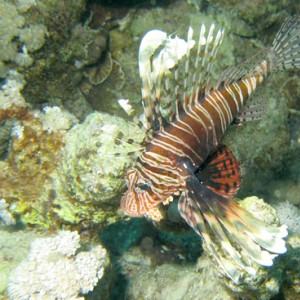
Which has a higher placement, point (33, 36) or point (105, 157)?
point (33, 36)

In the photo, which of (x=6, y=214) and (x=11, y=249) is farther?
(x=6, y=214)

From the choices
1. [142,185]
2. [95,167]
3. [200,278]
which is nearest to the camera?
[142,185]

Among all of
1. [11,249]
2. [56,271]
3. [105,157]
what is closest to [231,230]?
[105,157]

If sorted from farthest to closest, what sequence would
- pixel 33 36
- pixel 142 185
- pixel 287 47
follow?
pixel 33 36 < pixel 287 47 < pixel 142 185

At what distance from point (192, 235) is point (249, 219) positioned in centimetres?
256

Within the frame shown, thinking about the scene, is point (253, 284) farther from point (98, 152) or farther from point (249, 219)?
point (98, 152)

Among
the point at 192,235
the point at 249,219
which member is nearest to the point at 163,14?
the point at 192,235

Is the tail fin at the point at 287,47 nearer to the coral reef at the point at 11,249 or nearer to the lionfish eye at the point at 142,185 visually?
the lionfish eye at the point at 142,185

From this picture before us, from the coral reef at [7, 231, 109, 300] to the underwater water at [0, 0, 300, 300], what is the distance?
0.01 meters

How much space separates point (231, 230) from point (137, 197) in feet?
3.08

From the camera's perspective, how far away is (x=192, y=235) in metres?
4.92

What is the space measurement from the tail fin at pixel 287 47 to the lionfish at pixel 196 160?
0.82 m

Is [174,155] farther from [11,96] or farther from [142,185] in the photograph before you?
[11,96]

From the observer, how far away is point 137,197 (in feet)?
9.86
